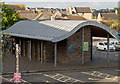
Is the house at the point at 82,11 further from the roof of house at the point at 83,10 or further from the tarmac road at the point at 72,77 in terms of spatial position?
the tarmac road at the point at 72,77

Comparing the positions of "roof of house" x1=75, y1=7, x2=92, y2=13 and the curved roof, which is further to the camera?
"roof of house" x1=75, y1=7, x2=92, y2=13

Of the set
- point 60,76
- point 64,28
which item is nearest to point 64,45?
point 64,28

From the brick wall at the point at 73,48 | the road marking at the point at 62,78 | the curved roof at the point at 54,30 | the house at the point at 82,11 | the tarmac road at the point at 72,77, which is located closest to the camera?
the tarmac road at the point at 72,77

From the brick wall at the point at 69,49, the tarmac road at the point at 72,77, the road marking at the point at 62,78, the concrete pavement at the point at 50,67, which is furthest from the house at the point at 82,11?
the road marking at the point at 62,78

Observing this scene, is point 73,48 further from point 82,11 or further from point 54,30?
point 82,11

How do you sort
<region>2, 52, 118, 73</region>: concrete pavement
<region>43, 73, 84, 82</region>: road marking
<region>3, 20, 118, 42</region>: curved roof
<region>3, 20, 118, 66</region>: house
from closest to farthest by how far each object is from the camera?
<region>43, 73, 84, 82</region>: road marking, <region>2, 52, 118, 73</region>: concrete pavement, <region>3, 20, 118, 42</region>: curved roof, <region>3, 20, 118, 66</region>: house

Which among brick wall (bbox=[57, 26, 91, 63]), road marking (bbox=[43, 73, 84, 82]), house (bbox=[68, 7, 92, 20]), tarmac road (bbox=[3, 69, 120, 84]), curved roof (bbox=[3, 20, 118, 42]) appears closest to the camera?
tarmac road (bbox=[3, 69, 120, 84])

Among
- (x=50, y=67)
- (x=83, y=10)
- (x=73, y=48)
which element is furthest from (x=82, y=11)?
(x=50, y=67)

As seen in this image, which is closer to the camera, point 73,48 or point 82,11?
point 73,48

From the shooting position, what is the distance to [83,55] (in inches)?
1254

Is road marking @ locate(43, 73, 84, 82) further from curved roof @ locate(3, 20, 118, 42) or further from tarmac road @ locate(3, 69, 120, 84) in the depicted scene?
curved roof @ locate(3, 20, 118, 42)

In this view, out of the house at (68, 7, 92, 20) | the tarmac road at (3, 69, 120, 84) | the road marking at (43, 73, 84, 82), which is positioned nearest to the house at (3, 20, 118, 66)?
the tarmac road at (3, 69, 120, 84)

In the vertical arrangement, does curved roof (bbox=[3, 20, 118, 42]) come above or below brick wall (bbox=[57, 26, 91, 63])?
above

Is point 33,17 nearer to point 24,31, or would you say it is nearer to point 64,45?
point 24,31
